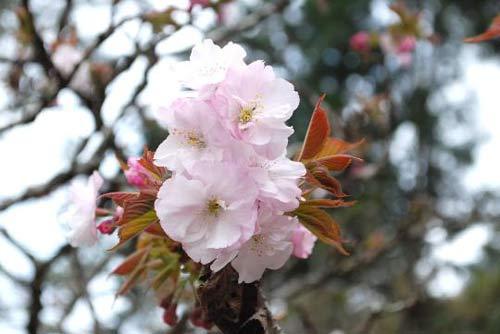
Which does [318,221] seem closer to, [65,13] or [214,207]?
[214,207]

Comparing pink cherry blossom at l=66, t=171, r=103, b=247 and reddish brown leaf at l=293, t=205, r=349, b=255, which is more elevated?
reddish brown leaf at l=293, t=205, r=349, b=255

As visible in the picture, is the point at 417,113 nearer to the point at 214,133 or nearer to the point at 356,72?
the point at 356,72

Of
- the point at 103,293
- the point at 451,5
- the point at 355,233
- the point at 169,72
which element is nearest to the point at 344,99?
the point at 451,5

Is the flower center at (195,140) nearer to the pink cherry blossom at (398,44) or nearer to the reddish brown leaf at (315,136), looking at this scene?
the reddish brown leaf at (315,136)

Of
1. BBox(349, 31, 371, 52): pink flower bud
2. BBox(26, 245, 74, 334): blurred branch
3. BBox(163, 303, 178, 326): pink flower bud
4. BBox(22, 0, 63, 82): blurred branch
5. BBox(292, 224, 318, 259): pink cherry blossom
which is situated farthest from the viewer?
BBox(349, 31, 371, 52): pink flower bud

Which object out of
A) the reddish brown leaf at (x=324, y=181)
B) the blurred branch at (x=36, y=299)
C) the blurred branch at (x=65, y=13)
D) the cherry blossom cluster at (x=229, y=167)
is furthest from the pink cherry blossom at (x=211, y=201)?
the blurred branch at (x=65, y=13)

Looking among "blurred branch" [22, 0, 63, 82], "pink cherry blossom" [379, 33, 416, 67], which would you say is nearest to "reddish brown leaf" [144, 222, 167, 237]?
"blurred branch" [22, 0, 63, 82]

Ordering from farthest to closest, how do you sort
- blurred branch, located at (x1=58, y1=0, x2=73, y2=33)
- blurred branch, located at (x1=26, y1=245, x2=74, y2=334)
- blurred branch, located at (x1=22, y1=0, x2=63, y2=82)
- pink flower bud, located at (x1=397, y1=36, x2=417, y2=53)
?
1. pink flower bud, located at (x1=397, y1=36, x2=417, y2=53)
2. blurred branch, located at (x1=58, y1=0, x2=73, y2=33)
3. blurred branch, located at (x1=22, y1=0, x2=63, y2=82)
4. blurred branch, located at (x1=26, y1=245, x2=74, y2=334)

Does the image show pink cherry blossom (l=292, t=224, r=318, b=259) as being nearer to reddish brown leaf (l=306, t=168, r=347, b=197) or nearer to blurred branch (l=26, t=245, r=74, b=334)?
reddish brown leaf (l=306, t=168, r=347, b=197)
